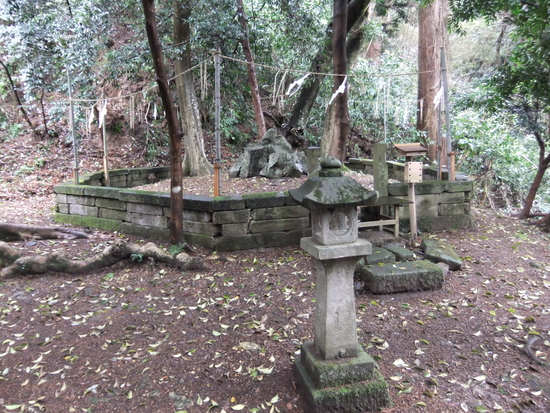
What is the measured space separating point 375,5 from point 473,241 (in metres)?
8.19

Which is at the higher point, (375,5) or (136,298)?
(375,5)

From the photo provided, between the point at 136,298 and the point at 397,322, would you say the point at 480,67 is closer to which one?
the point at 397,322

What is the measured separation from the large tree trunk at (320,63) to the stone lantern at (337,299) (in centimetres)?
736

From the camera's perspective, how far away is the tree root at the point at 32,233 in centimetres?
580

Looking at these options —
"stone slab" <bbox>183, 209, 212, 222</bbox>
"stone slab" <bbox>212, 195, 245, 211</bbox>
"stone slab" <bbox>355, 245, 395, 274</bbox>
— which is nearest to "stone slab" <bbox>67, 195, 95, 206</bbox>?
"stone slab" <bbox>183, 209, 212, 222</bbox>

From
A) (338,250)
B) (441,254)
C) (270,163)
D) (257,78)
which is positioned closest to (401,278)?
(441,254)

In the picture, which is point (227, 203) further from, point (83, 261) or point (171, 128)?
point (83, 261)

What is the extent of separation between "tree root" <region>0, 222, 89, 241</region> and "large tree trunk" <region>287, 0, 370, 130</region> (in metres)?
6.76

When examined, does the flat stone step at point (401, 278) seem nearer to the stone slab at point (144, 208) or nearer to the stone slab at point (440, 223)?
the stone slab at point (440, 223)

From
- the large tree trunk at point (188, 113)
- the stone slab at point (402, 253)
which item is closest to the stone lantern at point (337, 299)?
the stone slab at point (402, 253)

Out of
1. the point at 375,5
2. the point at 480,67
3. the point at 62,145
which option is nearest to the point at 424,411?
the point at 375,5

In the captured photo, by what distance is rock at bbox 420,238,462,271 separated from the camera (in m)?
4.93

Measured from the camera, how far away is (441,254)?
199 inches

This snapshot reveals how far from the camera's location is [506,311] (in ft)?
13.3
